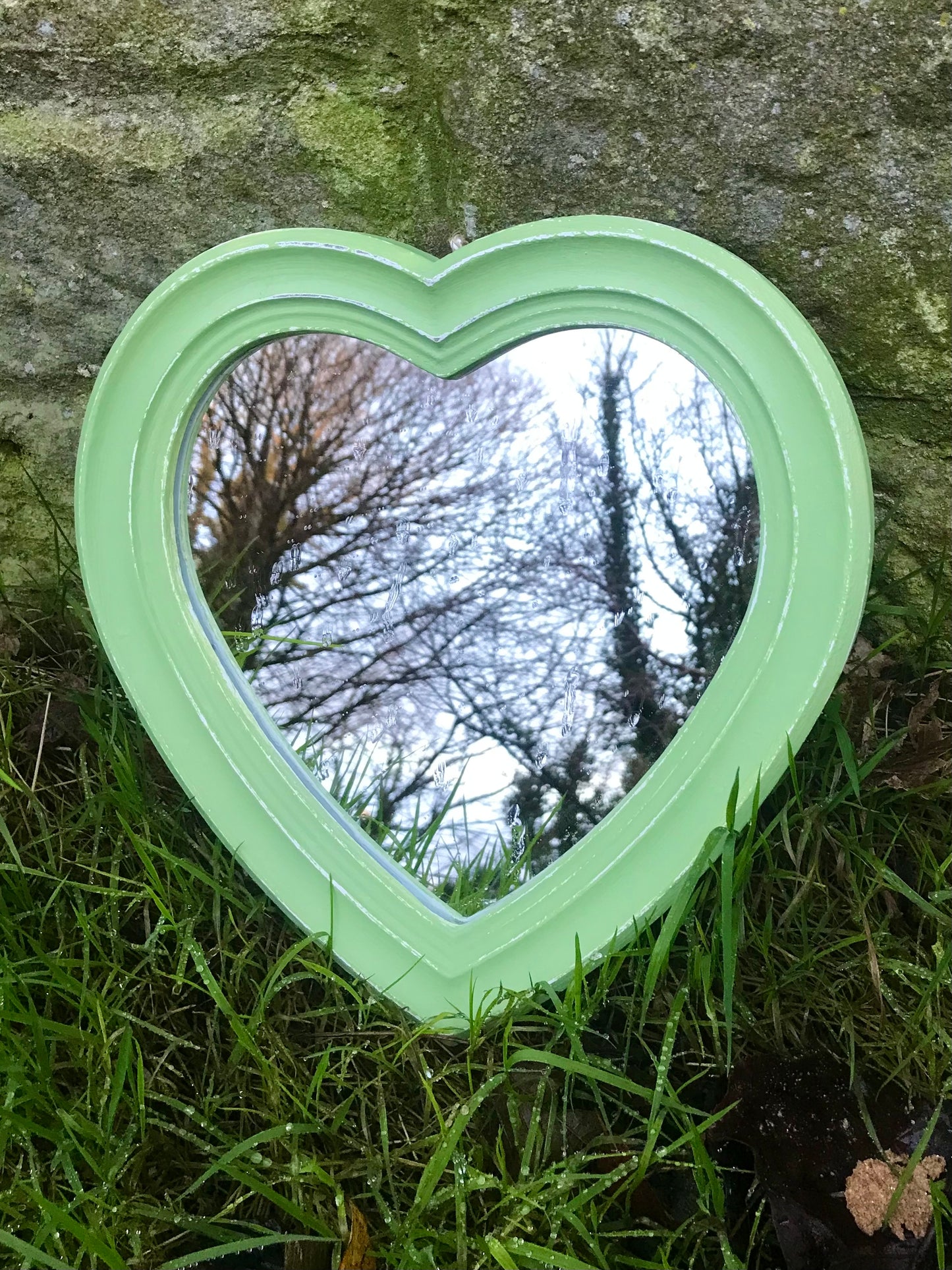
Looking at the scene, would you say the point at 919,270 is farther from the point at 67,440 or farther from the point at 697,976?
the point at 67,440

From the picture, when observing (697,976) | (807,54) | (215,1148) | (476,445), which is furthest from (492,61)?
(215,1148)

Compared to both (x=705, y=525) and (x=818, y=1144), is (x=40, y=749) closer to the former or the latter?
(x=705, y=525)

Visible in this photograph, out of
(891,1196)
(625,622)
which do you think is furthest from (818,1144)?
(625,622)

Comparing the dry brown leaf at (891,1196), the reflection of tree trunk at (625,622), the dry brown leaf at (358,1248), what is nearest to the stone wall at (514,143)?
the reflection of tree trunk at (625,622)

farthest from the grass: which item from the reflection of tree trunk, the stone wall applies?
the stone wall

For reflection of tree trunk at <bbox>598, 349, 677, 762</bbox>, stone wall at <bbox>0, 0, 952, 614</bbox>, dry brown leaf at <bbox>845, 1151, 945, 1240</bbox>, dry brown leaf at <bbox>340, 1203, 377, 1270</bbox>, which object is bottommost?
dry brown leaf at <bbox>340, 1203, 377, 1270</bbox>

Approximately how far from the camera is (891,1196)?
2.71 feet

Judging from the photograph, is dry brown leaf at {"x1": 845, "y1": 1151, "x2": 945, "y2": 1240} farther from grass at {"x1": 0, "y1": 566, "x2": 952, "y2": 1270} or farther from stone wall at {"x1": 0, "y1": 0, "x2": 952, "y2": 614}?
stone wall at {"x1": 0, "y1": 0, "x2": 952, "y2": 614}

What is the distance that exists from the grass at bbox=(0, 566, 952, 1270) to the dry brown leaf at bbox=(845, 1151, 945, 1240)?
80 millimetres

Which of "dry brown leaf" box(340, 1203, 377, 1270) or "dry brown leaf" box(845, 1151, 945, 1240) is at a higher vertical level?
"dry brown leaf" box(845, 1151, 945, 1240)

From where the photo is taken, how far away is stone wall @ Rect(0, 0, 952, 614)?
904mm

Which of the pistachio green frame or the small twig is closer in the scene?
the pistachio green frame

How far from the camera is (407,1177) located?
0.90 m

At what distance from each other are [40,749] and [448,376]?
69cm
